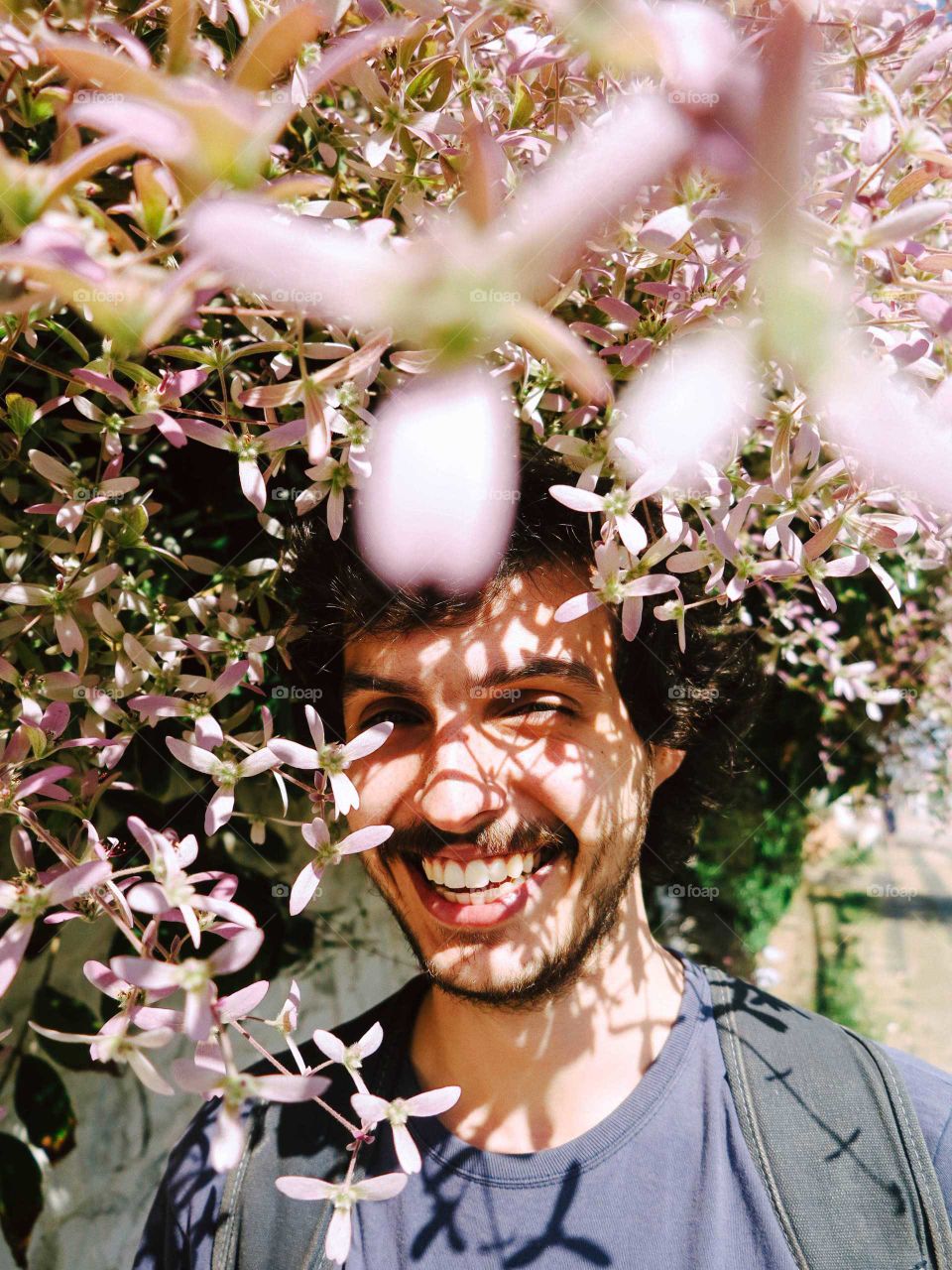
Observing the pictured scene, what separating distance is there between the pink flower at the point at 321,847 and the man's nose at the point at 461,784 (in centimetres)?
14

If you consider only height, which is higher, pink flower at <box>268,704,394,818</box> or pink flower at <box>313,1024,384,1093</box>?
pink flower at <box>268,704,394,818</box>

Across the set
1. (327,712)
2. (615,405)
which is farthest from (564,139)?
(327,712)

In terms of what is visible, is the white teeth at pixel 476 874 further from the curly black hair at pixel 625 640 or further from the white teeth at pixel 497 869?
the curly black hair at pixel 625 640

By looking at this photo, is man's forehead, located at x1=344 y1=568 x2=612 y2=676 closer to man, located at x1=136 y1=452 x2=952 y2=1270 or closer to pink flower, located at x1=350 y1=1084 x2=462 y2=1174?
man, located at x1=136 y1=452 x2=952 y2=1270

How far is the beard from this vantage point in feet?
2.83

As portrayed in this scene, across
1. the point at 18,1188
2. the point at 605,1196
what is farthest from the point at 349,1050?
the point at 18,1188

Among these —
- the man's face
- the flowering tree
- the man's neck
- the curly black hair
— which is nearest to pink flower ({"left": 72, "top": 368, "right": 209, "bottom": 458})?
the flowering tree

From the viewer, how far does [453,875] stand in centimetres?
88

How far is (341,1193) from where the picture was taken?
2.17 feet

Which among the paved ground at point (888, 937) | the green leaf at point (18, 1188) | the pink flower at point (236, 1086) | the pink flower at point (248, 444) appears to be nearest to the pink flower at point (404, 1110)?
the pink flower at point (236, 1086)

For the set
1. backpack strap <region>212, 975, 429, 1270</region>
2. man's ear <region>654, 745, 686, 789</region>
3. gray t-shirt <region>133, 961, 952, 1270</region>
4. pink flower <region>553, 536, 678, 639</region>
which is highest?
pink flower <region>553, 536, 678, 639</region>

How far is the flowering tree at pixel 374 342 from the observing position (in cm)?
40

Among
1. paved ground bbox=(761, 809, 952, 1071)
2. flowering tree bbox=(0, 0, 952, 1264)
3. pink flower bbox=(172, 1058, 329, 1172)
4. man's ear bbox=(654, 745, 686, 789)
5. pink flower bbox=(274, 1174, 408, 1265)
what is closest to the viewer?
flowering tree bbox=(0, 0, 952, 1264)

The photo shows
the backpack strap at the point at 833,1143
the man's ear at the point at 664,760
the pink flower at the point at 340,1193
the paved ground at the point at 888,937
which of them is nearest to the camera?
the pink flower at the point at 340,1193
